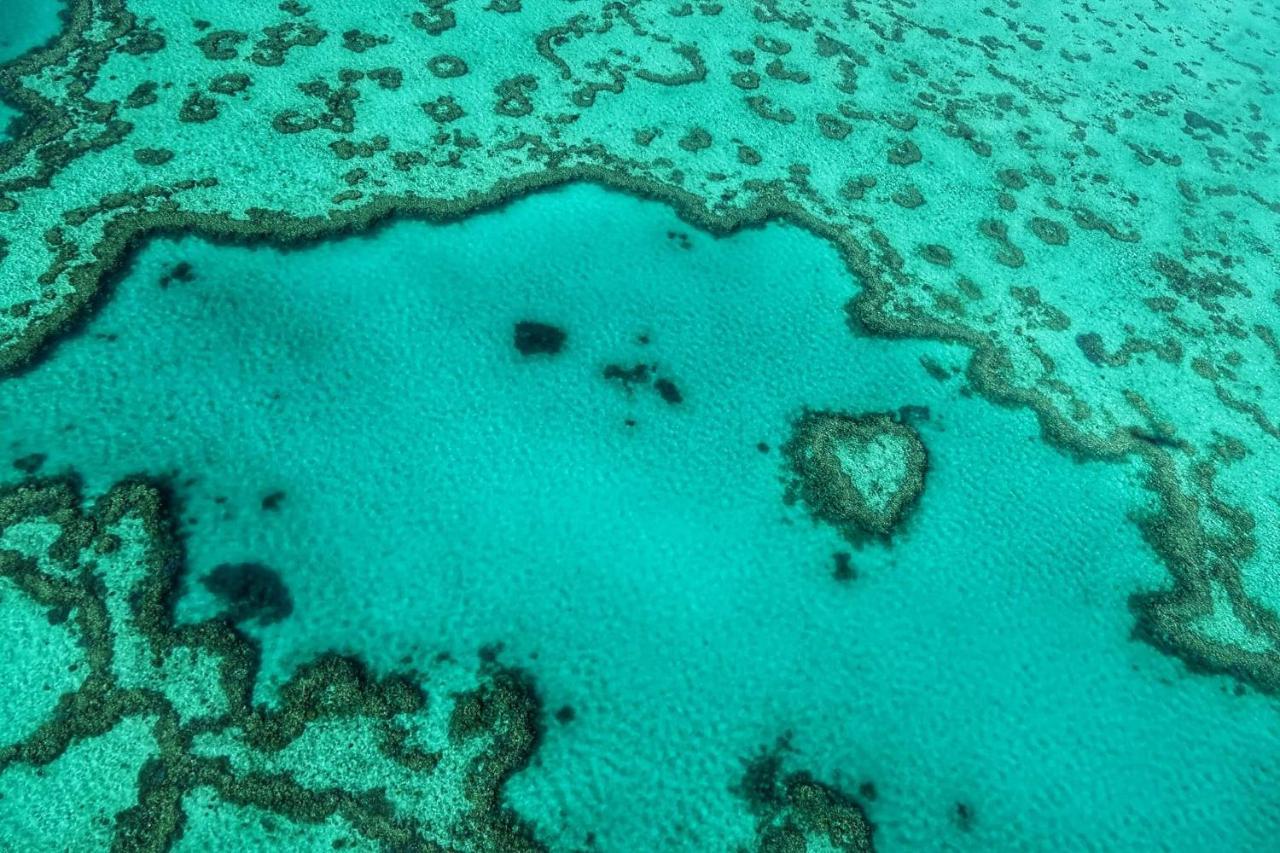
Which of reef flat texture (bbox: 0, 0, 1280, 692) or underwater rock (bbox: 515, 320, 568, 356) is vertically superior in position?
reef flat texture (bbox: 0, 0, 1280, 692)

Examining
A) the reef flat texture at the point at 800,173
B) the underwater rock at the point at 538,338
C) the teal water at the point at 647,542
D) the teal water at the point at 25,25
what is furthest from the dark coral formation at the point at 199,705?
the teal water at the point at 25,25

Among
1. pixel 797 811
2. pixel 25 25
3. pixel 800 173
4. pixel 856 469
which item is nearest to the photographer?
pixel 797 811

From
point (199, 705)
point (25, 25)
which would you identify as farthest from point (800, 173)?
point (25, 25)

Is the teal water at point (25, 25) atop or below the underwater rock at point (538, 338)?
atop

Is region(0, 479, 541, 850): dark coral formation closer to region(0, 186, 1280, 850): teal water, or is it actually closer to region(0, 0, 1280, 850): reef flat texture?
region(0, 0, 1280, 850): reef flat texture

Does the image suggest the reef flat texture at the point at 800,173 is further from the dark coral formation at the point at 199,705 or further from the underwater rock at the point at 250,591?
the underwater rock at the point at 250,591

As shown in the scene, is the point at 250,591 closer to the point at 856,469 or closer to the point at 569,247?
the point at 569,247

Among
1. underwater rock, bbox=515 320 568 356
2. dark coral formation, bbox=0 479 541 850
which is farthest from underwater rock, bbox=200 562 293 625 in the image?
underwater rock, bbox=515 320 568 356
